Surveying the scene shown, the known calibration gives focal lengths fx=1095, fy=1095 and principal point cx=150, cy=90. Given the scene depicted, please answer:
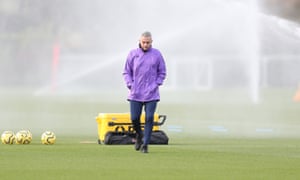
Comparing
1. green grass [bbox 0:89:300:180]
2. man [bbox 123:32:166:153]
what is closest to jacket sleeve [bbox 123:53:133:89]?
man [bbox 123:32:166:153]

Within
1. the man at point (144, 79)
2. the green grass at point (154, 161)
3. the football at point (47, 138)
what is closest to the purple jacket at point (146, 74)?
the man at point (144, 79)

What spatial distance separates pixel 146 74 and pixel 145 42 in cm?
57

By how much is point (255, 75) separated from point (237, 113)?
82.9 inches

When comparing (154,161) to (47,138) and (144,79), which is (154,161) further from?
(47,138)

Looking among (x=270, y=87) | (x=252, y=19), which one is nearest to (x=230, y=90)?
(x=270, y=87)

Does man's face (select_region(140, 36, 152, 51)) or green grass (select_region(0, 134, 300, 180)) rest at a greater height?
man's face (select_region(140, 36, 152, 51))

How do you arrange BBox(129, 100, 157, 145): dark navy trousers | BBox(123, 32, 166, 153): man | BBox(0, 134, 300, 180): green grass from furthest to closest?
BBox(123, 32, 166, 153): man
BBox(129, 100, 157, 145): dark navy trousers
BBox(0, 134, 300, 180): green grass

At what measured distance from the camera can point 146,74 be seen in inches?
755

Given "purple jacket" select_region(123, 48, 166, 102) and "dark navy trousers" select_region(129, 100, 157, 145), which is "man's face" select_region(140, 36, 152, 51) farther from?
"dark navy trousers" select_region(129, 100, 157, 145)

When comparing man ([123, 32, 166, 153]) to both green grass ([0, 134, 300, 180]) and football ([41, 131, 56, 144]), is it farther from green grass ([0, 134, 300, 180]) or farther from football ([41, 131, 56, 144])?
football ([41, 131, 56, 144])

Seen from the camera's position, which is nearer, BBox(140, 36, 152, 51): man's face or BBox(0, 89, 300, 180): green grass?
BBox(0, 89, 300, 180): green grass

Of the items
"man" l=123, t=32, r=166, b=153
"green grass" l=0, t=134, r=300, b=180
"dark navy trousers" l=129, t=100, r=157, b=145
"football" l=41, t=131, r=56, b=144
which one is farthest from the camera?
"football" l=41, t=131, r=56, b=144

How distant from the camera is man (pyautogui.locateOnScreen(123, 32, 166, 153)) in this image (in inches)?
750

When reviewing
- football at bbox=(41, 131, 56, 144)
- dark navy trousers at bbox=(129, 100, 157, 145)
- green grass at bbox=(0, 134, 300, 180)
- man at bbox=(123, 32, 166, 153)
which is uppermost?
man at bbox=(123, 32, 166, 153)
